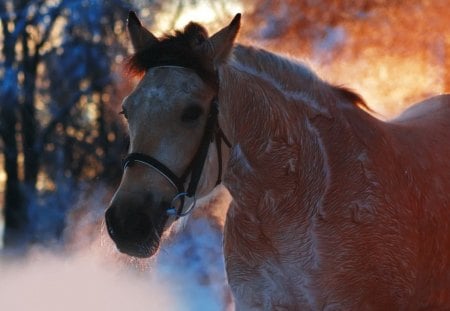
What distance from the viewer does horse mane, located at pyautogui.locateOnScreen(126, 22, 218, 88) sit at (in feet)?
11.5

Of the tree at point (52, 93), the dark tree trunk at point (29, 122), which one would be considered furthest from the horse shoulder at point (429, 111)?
the dark tree trunk at point (29, 122)

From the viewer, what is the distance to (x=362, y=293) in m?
3.74

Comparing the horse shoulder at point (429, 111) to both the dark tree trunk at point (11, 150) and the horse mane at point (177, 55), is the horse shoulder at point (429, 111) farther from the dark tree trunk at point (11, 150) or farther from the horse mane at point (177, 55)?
the dark tree trunk at point (11, 150)

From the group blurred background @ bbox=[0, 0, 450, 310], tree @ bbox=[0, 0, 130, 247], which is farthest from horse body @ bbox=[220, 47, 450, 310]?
tree @ bbox=[0, 0, 130, 247]

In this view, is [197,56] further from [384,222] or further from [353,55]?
[353,55]

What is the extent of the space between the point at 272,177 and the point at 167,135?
589mm

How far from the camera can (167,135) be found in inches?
132

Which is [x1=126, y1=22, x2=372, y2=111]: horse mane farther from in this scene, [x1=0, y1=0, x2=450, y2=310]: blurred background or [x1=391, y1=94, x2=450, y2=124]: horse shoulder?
[x1=0, y1=0, x2=450, y2=310]: blurred background

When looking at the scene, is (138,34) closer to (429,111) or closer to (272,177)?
(272,177)

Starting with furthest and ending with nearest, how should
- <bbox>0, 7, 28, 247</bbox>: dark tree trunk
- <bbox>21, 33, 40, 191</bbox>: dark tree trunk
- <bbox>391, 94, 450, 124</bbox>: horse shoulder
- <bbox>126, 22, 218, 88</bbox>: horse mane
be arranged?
1. <bbox>21, 33, 40, 191</bbox>: dark tree trunk
2. <bbox>0, 7, 28, 247</bbox>: dark tree trunk
3. <bbox>391, 94, 450, 124</bbox>: horse shoulder
4. <bbox>126, 22, 218, 88</bbox>: horse mane

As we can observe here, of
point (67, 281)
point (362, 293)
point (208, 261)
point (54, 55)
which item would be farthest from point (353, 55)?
Answer: point (54, 55)

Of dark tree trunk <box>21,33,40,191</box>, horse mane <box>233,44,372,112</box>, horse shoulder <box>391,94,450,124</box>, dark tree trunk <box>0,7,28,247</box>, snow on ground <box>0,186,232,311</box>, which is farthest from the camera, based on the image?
dark tree trunk <box>21,33,40,191</box>

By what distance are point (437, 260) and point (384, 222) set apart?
54 cm

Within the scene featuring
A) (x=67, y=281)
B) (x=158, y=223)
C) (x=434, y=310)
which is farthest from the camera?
(x=67, y=281)
